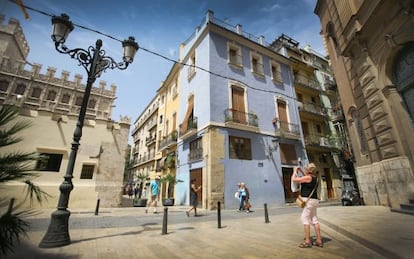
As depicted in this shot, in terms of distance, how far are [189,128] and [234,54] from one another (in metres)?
7.27

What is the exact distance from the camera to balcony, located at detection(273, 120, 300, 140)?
14.7 m

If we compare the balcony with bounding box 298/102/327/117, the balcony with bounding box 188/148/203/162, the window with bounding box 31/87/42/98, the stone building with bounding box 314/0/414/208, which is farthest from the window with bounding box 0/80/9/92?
the stone building with bounding box 314/0/414/208

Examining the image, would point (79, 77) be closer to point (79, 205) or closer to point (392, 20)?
point (79, 205)

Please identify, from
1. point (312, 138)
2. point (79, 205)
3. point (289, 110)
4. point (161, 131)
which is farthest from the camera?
point (161, 131)

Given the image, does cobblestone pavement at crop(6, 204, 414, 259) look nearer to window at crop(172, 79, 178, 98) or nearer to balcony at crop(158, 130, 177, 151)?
balcony at crop(158, 130, 177, 151)

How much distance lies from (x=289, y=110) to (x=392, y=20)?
10.0 meters

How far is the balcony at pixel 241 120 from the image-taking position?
12.7 metres

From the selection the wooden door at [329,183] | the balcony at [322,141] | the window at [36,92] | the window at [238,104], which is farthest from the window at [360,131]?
the window at [36,92]

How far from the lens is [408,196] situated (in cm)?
646

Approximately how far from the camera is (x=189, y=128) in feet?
46.6

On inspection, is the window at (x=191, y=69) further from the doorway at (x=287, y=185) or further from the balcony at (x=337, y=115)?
the balcony at (x=337, y=115)

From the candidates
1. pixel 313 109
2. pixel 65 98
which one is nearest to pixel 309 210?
pixel 313 109

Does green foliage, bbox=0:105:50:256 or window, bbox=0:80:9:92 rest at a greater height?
window, bbox=0:80:9:92

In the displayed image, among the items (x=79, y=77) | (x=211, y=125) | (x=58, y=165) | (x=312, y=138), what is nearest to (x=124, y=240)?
(x=211, y=125)
